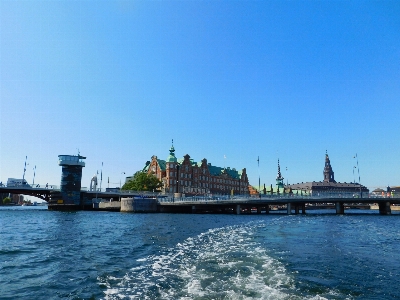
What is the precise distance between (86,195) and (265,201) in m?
70.7

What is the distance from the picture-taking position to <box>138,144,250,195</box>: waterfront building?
500 feet

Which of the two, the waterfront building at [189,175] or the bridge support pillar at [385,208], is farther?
the waterfront building at [189,175]

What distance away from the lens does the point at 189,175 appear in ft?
528

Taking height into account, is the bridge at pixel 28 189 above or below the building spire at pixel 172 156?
below

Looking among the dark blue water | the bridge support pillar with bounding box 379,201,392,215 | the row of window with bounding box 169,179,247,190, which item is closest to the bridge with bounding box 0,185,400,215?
the bridge support pillar with bounding box 379,201,392,215

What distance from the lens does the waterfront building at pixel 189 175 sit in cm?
15250

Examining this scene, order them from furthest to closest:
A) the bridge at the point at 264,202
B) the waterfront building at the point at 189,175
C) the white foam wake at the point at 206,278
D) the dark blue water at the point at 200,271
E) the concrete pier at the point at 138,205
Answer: the waterfront building at the point at 189,175, the concrete pier at the point at 138,205, the bridge at the point at 264,202, the dark blue water at the point at 200,271, the white foam wake at the point at 206,278

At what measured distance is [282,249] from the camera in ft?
79.0

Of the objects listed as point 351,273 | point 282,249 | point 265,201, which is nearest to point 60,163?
point 265,201

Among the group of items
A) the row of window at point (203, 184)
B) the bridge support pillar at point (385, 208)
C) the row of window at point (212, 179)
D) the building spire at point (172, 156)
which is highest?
the building spire at point (172, 156)

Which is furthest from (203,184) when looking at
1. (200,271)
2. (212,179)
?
(200,271)

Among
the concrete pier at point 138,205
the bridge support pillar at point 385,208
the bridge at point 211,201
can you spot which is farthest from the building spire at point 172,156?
the bridge support pillar at point 385,208

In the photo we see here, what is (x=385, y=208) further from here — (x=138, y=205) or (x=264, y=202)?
(x=138, y=205)

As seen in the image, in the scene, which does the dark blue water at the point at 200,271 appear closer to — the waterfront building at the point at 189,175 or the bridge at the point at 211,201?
the bridge at the point at 211,201
